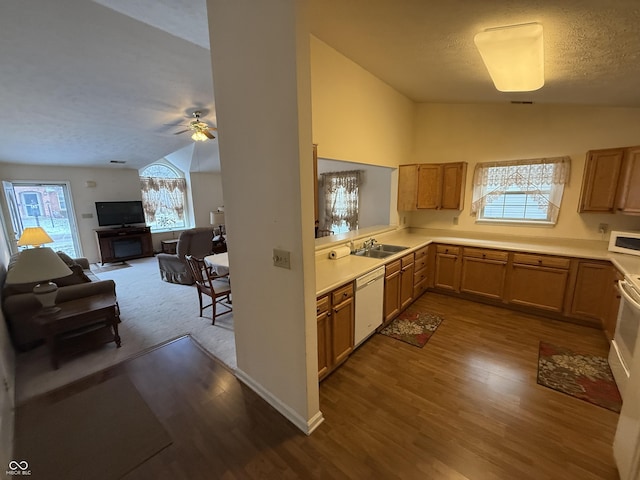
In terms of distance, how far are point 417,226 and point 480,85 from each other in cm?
249

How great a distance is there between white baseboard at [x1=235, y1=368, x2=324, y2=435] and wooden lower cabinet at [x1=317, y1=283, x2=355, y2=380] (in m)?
0.37

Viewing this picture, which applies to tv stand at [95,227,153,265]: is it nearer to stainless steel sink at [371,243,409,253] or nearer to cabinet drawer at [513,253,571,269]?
stainless steel sink at [371,243,409,253]

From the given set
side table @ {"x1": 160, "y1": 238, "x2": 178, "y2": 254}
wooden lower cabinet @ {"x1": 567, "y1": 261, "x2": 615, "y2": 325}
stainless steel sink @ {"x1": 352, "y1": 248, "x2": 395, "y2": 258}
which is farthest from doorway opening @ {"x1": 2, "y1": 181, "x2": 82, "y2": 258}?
wooden lower cabinet @ {"x1": 567, "y1": 261, "x2": 615, "y2": 325}

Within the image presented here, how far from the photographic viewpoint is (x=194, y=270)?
11.4 ft

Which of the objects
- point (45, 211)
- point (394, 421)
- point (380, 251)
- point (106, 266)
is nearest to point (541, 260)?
point (380, 251)

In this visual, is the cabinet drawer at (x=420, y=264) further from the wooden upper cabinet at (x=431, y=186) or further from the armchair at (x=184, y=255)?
the armchair at (x=184, y=255)

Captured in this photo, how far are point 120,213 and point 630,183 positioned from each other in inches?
377

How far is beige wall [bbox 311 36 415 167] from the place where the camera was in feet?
8.32

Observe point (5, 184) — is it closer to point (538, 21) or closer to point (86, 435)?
point (86, 435)

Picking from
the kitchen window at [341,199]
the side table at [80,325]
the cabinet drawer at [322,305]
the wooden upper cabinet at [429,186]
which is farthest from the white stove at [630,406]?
the kitchen window at [341,199]

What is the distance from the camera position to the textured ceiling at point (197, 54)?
1553 mm

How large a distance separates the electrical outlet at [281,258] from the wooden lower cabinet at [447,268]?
3.16m

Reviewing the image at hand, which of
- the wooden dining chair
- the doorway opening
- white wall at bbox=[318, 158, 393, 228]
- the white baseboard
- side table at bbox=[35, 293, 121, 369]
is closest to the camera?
the white baseboard

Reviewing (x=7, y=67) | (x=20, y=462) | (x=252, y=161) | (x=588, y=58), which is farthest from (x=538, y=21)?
(x=7, y=67)
